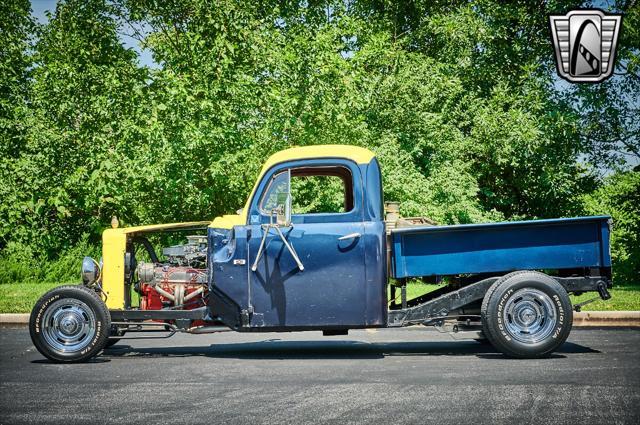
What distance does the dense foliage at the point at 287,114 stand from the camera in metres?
18.7

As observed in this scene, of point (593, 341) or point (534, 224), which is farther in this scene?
point (593, 341)

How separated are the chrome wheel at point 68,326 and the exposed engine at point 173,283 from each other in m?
0.79

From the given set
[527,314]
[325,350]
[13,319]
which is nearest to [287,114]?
[13,319]

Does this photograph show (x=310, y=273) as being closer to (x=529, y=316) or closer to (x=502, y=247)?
(x=502, y=247)

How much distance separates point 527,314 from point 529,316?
3 cm

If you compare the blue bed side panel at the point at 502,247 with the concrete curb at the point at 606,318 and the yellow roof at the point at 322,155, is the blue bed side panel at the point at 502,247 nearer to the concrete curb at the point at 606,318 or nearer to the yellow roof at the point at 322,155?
the yellow roof at the point at 322,155

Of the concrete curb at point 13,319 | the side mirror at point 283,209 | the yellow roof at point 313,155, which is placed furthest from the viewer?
the concrete curb at point 13,319

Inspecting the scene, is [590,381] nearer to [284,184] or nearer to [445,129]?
[284,184]

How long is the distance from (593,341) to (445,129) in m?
13.6

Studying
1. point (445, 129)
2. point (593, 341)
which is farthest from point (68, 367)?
point (445, 129)

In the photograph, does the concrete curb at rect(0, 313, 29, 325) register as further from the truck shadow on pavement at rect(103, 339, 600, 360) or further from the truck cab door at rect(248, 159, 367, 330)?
the truck cab door at rect(248, 159, 367, 330)

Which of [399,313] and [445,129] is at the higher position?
[445,129]

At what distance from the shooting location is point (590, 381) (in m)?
7.27

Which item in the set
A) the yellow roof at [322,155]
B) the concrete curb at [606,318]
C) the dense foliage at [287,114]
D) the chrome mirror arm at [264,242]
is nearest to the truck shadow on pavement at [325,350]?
the chrome mirror arm at [264,242]
